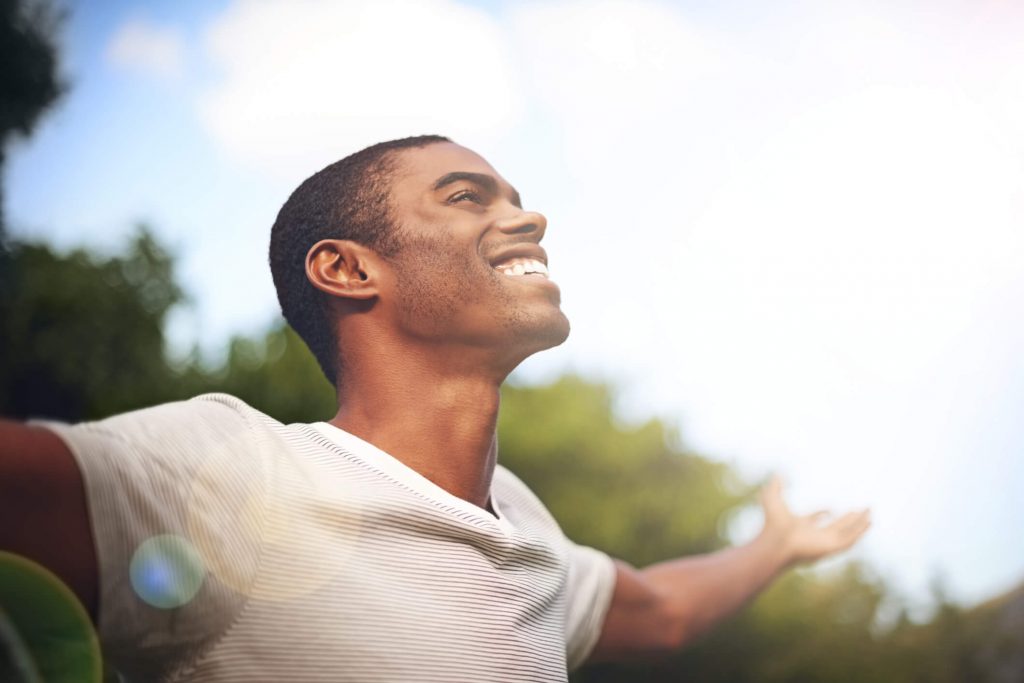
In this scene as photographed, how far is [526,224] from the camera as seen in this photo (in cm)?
141

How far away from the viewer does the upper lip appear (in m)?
1.37

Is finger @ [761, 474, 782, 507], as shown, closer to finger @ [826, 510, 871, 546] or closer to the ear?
finger @ [826, 510, 871, 546]

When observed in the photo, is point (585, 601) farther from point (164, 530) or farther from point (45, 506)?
point (45, 506)

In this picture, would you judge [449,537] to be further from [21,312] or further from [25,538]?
[21,312]

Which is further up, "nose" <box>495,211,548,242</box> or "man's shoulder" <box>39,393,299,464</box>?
"nose" <box>495,211,548,242</box>

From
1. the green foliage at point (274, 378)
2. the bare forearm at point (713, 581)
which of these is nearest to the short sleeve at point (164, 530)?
the bare forearm at point (713, 581)

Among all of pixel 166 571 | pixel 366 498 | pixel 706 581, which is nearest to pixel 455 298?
pixel 366 498

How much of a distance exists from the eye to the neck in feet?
0.88

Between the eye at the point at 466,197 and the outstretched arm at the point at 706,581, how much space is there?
74 cm

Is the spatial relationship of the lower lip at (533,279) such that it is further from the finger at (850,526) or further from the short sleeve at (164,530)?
the finger at (850,526)

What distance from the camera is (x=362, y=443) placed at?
4.00ft

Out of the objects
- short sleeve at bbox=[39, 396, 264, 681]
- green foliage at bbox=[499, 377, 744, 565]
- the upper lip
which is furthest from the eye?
green foliage at bbox=[499, 377, 744, 565]

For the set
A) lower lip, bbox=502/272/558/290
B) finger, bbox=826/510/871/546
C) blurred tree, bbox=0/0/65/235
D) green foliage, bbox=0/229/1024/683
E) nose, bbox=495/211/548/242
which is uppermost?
blurred tree, bbox=0/0/65/235

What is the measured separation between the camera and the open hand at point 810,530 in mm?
1810
